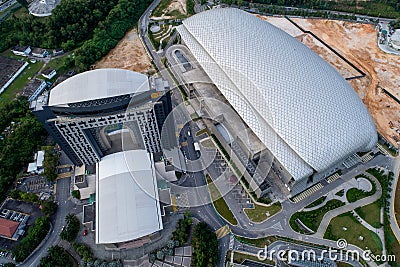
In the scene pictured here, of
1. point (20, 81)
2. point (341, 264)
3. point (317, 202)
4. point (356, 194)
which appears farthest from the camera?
point (20, 81)

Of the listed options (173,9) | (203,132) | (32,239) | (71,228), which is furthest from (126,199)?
(173,9)

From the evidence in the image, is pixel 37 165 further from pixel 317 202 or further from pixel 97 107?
pixel 317 202

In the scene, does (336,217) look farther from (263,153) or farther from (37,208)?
(37,208)

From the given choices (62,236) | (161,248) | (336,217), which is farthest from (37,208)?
(336,217)

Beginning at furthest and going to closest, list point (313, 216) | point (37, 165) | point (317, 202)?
point (37, 165) → point (317, 202) → point (313, 216)

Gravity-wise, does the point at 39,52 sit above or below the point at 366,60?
above

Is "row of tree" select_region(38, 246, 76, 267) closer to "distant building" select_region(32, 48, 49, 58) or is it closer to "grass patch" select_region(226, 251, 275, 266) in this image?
"grass patch" select_region(226, 251, 275, 266)

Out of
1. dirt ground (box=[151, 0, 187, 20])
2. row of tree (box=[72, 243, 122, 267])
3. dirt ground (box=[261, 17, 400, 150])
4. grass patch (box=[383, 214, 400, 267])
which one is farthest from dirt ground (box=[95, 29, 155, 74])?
grass patch (box=[383, 214, 400, 267])
